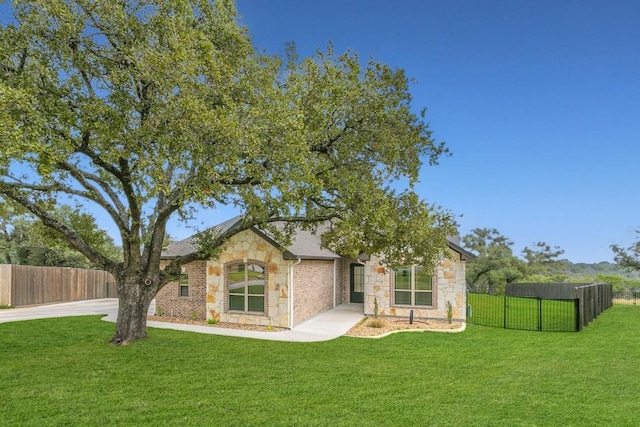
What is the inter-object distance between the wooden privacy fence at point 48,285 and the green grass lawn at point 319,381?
30.8ft

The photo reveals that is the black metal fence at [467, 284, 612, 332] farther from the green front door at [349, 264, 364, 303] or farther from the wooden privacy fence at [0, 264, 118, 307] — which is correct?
the wooden privacy fence at [0, 264, 118, 307]

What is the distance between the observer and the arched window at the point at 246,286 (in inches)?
581

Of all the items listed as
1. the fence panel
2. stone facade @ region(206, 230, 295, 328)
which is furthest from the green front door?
stone facade @ region(206, 230, 295, 328)

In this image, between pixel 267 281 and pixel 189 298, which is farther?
pixel 189 298

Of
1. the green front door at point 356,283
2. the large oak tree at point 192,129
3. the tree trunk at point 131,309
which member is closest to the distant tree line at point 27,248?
the green front door at point 356,283

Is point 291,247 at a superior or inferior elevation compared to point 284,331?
superior

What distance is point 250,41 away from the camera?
36.8 ft

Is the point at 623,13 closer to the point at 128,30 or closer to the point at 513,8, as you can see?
the point at 513,8

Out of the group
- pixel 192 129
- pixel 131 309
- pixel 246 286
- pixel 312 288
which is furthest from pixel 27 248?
pixel 192 129

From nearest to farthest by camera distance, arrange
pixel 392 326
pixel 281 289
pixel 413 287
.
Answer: pixel 281 289 → pixel 392 326 → pixel 413 287

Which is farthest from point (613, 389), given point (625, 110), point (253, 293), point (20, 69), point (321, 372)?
point (625, 110)

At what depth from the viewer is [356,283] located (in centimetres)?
2175

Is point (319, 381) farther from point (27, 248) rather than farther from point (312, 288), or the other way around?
point (27, 248)

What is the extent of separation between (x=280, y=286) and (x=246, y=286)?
150 cm
